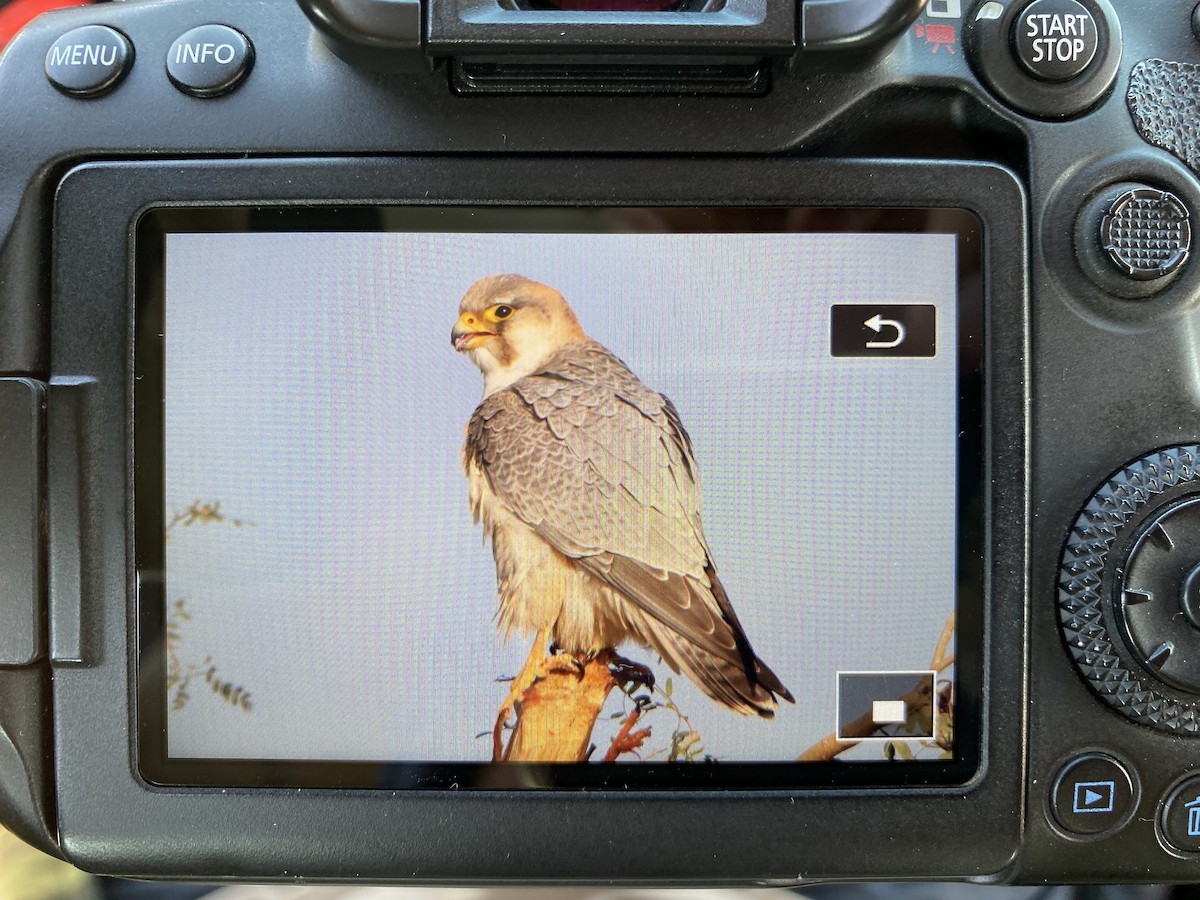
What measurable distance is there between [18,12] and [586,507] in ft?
1.20

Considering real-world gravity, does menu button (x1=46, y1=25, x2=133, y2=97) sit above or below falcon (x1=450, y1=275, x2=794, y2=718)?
above

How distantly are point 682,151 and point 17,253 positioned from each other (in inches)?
10.2

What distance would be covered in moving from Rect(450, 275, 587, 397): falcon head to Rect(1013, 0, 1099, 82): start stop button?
20 centimetres

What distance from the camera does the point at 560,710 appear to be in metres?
0.37

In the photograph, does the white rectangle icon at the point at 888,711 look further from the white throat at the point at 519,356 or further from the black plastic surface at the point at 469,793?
the white throat at the point at 519,356

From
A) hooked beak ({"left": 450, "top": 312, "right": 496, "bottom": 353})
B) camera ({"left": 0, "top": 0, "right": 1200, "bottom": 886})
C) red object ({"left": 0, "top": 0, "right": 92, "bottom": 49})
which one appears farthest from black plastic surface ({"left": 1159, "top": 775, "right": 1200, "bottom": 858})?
red object ({"left": 0, "top": 0, "right": 92, "bottom": 49})

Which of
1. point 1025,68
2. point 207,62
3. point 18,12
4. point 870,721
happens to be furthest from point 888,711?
point 18,12

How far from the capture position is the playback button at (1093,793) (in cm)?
37

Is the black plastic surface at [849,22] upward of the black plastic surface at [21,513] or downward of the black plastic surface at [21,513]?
upward

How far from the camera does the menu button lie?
36cm

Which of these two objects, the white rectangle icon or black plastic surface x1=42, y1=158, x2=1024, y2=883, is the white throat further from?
the white rectangle icon

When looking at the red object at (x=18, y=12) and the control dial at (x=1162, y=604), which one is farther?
the red object at (x=18, y=12)

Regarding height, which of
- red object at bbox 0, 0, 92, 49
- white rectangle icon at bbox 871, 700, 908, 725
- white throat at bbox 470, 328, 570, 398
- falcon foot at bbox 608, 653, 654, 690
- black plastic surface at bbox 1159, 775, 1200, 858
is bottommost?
black plastic surface at bbox 1159, 775, 1200, 858

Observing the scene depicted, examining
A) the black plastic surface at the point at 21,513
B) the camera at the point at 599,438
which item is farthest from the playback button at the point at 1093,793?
the black plastic surface at the point at 21,513
